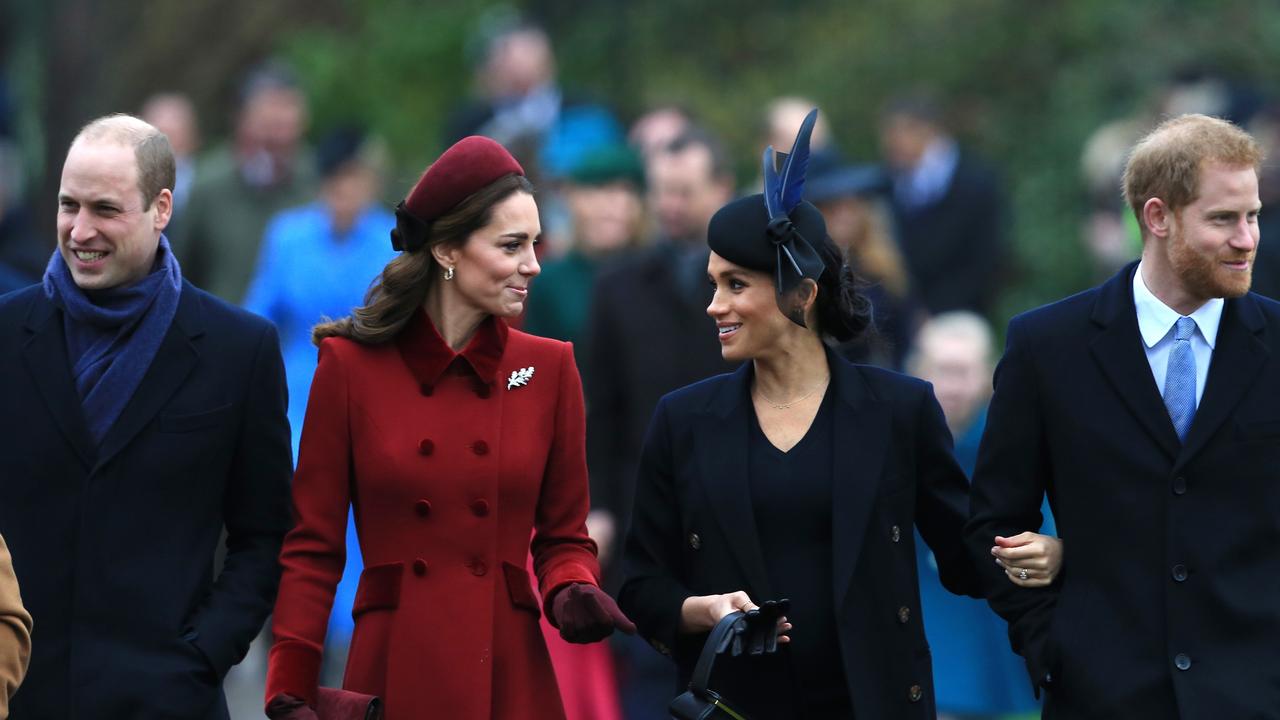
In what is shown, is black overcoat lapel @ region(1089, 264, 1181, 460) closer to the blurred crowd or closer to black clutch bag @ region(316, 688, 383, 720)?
the blurred crowd

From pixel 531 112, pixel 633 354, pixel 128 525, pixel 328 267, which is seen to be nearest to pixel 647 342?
pixel 633 354

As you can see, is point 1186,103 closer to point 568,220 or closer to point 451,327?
point 568,220

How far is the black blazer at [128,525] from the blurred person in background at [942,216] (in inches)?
302

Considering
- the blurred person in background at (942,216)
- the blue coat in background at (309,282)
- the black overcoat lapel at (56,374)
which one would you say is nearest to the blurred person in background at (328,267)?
the blue coat in background at (309,282)

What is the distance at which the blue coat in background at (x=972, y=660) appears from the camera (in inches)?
355

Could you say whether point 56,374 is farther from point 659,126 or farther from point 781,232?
point 659,126

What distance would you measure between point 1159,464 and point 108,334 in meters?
2.84

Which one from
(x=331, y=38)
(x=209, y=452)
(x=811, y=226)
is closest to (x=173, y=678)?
(x=209, y=452)

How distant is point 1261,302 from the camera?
628 centimetres

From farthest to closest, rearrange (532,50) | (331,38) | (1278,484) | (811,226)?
(331,38) → (532,50) → (811,226) → (1278,484)

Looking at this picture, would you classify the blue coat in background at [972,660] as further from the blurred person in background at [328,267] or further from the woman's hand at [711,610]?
the blurred person in background at [328,267]

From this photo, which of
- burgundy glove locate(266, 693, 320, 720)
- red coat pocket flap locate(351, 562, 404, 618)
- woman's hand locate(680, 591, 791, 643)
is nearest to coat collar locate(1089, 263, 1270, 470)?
woman's hand locate(680, 591, 791, 643)

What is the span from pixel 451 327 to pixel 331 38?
16.1 m

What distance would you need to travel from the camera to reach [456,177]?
643cm
